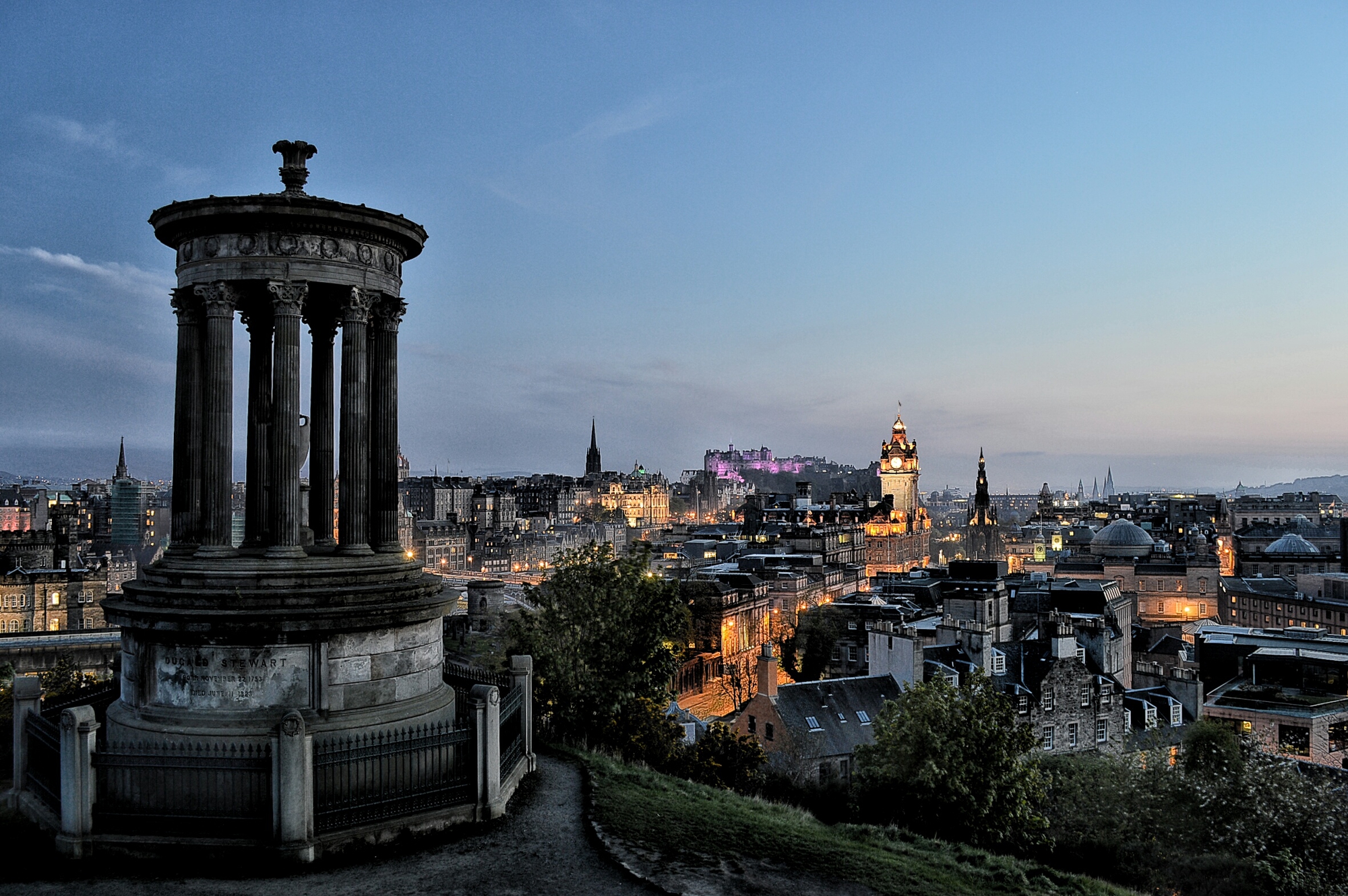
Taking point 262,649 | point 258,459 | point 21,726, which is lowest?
point 21,726

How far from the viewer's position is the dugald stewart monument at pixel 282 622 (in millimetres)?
14859

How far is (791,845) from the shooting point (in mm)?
16594

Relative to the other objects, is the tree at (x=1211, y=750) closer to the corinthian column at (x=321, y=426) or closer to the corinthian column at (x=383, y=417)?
the corinthian column at (x=383, y=417)

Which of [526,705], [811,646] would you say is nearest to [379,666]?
[526,705]

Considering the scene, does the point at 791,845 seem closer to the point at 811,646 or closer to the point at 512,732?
the point at 512,732

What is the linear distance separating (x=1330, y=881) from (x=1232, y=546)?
16990cm

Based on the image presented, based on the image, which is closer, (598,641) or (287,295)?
(287,295)

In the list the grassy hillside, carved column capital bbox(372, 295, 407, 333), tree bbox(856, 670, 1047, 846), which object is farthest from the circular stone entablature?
tree bbox(856, 670, 1047, 846)

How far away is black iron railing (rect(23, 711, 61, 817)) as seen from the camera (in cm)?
1573

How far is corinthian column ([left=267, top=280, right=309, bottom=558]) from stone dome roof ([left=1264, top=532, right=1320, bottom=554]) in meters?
168

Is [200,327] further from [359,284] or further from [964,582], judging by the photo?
[964,582]

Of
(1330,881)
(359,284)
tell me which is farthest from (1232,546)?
(359,284)

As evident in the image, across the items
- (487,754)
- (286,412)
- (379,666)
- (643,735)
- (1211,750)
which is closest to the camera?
(487,754)

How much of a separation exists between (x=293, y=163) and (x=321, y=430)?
553cm
